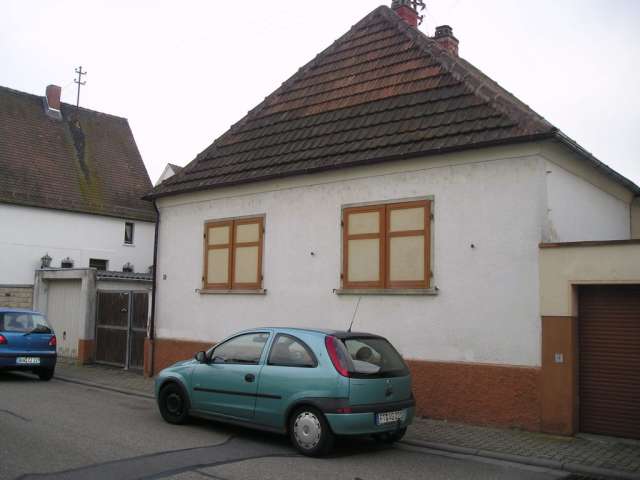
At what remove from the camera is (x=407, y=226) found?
11.6 meters

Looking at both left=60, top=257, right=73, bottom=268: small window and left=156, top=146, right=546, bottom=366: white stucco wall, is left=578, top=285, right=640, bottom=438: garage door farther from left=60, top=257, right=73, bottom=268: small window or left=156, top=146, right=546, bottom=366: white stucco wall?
left=60, top=257, right=73, bottom=268: small window

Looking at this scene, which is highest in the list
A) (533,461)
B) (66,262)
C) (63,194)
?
(63,194)

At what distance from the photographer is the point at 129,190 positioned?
31.5 meters

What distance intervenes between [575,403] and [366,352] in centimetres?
342

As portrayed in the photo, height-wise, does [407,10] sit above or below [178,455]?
above

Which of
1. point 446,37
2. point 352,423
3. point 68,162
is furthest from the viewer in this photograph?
point 68,162

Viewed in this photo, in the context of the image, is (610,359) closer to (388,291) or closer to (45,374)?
(388,291)

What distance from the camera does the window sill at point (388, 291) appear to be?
1109cm

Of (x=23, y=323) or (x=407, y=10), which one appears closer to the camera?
(x=23, y=323)

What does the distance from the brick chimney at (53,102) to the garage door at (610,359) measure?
2837 centimetres

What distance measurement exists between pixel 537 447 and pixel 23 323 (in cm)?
1110

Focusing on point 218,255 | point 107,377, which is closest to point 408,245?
point 218,255

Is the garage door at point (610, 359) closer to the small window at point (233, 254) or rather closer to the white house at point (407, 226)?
the white house at point (407, 226)

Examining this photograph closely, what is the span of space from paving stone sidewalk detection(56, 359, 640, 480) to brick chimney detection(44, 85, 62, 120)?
1064 inches
